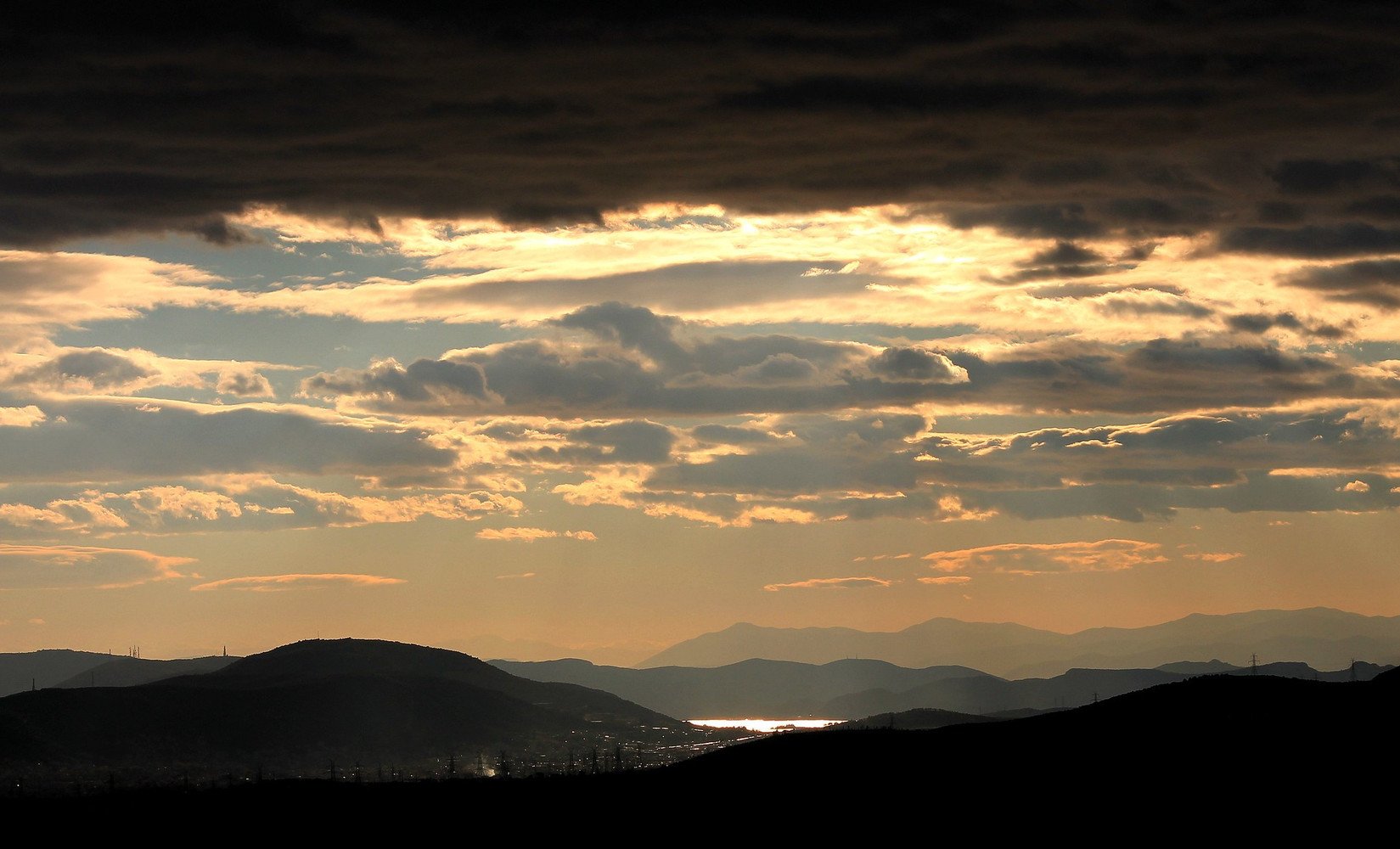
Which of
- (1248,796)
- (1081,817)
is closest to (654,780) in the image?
(1081,817)

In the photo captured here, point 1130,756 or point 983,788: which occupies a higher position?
point 1130,756

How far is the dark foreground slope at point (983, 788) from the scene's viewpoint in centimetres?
10694

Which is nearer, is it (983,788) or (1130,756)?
(983,788)

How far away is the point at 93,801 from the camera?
140 meters

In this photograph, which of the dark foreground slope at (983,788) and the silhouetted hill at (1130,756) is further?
the silhouetted hill at (1130,756)

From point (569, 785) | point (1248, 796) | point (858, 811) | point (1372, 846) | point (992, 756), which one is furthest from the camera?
point (569, 785)

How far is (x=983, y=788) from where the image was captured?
117m

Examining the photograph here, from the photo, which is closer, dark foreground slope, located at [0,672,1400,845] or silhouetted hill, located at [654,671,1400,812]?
dark foreground slope, located at [0,672,1400,845]

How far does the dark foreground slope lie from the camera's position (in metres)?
107

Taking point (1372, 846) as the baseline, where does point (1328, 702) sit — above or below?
above

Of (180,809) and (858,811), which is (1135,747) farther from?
(180,809)

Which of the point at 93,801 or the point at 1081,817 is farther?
the point at 93,801

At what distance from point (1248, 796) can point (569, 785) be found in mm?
54099

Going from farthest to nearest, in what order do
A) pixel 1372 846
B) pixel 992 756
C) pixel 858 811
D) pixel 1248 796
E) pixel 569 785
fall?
pixel 569 785, pixel 992 756, pixel 858 811, pixel 1248 796, pixel 1372 846
